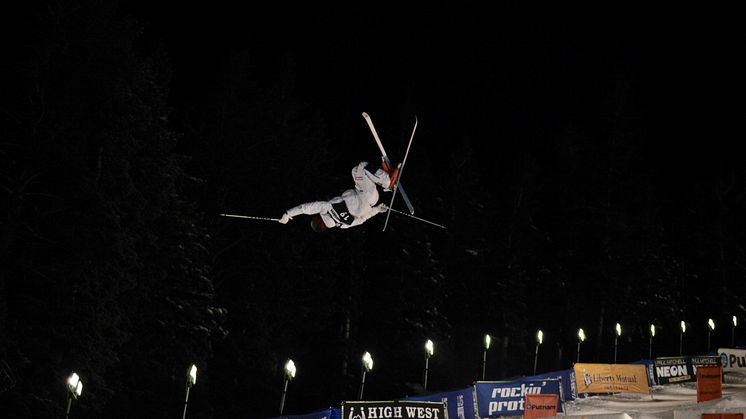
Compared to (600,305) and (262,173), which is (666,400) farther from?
(600,305)

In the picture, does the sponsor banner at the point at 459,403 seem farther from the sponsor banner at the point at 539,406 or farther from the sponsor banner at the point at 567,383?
the sponsor banner at the point at 567,383

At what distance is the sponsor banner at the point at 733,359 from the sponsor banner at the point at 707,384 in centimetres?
807

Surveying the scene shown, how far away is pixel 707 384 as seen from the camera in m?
21.7

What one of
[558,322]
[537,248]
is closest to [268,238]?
[537,248]

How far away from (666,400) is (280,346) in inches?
611

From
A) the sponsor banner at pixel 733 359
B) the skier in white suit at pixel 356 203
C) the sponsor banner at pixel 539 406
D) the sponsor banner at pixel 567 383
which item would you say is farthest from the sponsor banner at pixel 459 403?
the sponsor banner at pixel 733 359

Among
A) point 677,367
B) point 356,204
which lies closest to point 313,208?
A: point 356,204

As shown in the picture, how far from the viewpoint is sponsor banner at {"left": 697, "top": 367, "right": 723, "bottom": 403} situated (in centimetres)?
2153

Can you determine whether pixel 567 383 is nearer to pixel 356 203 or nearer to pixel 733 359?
pixel 733 359

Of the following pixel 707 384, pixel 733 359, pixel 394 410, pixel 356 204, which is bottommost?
pixel 394 410

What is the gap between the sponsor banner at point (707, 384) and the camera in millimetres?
21531

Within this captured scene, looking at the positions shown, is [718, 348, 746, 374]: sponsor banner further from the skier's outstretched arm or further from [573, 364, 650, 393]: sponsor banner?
the skier's outstretched arm

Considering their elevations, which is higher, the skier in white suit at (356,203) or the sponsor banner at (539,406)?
the skier in white suit at (356,203)

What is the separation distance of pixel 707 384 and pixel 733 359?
9017 mm
